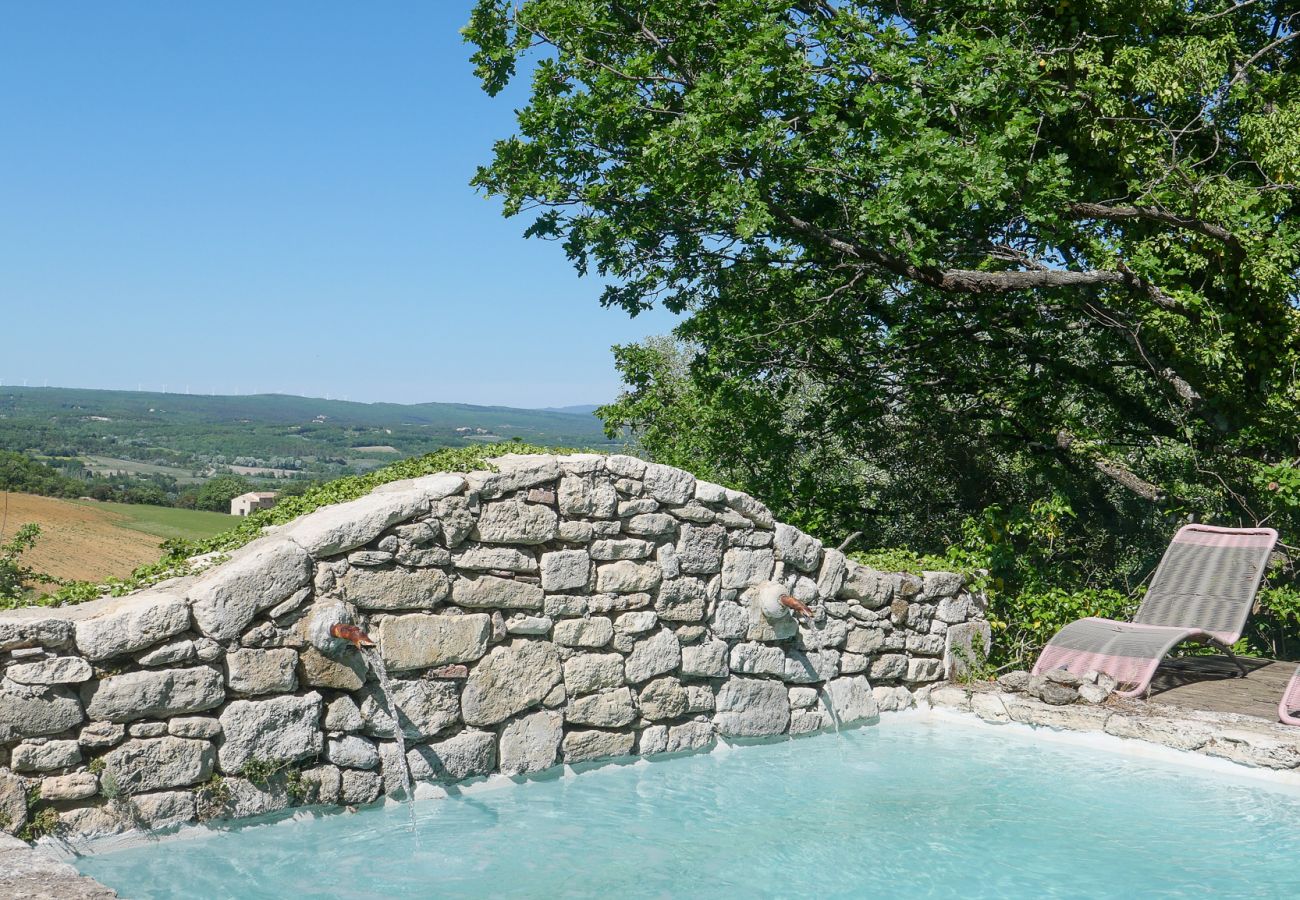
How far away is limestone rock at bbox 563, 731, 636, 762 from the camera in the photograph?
6070 millimetres

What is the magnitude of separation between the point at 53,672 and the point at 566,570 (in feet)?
8.41

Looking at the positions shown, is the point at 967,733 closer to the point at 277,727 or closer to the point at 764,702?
the point at 764,702

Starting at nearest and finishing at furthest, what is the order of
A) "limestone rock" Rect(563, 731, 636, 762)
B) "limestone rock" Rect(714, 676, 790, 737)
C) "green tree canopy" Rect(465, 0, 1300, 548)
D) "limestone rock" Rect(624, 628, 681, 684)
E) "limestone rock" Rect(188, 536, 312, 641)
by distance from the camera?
"limestone rock" Rect(188, 536, 312, 641), "limestone rock" Rect(563, 731, 636, 762), "limestone rock" Rect(624, 628, 681, 684), "limestone rock" Rect(714, 676, 790, 737), "green tree canopy" Rect(465, 0, 1300, 548)

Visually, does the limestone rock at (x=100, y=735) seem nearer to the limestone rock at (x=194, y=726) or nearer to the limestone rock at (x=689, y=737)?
the limestone rock at (x=194, y=726)

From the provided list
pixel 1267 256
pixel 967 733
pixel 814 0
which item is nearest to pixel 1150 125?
pixel 1267 256

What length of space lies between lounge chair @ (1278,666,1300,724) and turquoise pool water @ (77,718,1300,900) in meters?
0.62

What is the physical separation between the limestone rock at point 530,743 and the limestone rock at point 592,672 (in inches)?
8.0

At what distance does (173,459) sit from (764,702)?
15.3 meters

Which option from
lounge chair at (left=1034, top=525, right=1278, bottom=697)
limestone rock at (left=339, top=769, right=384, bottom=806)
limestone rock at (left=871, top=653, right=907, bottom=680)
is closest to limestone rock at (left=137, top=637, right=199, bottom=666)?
limestone rock at (left=339, top=769, right=384, bottom=806)

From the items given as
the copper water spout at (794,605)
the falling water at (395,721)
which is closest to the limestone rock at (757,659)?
the copper water spout at (794,605)

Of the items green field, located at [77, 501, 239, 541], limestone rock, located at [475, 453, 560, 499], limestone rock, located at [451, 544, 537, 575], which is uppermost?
limestone rock, located at [475, 453, 560, 499]

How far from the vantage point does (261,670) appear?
5008 millimetres

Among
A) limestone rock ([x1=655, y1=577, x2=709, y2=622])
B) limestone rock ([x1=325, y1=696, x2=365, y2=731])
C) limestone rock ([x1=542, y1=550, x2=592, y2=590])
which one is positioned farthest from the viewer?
limestone rock ([x1=655, y1=577, x2=709, y2=622])

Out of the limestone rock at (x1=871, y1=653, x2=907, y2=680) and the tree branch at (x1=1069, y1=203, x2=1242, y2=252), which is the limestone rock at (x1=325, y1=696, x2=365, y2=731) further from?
the tree branch at (x1=1069, y1=203, x2=1242, y2=252)
